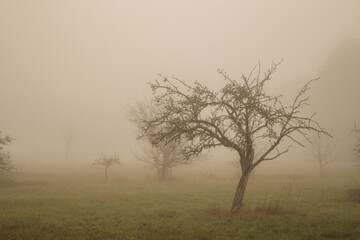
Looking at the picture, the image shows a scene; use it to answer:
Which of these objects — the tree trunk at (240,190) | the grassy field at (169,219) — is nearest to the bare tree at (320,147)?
the grassy field at (169,219)

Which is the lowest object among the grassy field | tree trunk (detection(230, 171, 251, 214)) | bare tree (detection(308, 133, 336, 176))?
the grassy field

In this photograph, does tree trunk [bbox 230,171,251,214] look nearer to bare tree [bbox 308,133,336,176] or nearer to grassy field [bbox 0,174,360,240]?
grassy field [bbox 0,174,360,240]

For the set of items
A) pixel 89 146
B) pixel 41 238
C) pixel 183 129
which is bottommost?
pixel 41 238

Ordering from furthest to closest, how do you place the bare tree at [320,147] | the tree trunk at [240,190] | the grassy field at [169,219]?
1. the bare tree at [320,147]
2. the tree trunk at [240,190]
3. the grassy field at [169,219]

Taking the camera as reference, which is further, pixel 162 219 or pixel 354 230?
pixel 162 219

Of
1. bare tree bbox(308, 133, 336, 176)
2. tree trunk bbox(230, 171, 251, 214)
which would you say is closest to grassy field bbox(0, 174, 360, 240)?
tree trunk bbox(230, 171, 251, 214)

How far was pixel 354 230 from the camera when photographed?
12.0 meters

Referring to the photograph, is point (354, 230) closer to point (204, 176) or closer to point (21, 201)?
point (21, 201)

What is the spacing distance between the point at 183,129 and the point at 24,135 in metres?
175

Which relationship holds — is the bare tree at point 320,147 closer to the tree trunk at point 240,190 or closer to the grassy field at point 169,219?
the grassy field at point 169,219

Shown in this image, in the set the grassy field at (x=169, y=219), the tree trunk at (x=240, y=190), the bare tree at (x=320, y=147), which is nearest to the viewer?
the grassy field at (x=169, y=219)

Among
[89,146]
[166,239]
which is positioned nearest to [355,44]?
[166,239]

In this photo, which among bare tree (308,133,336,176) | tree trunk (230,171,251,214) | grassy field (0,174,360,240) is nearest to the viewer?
grassy field (0,174,360,240)

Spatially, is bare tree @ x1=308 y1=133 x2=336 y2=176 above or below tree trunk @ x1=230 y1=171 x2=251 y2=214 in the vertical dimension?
above
